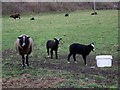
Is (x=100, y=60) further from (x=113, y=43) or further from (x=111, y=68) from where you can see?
(x=113, y=43)

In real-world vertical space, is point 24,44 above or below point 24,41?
below

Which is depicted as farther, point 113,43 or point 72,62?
point 113,43

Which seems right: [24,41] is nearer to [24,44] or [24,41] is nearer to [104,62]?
[24,44]

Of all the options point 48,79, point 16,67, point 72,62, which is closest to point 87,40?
point 72,62

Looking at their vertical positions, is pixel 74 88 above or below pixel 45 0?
below

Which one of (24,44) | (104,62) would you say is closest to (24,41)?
(24,44)

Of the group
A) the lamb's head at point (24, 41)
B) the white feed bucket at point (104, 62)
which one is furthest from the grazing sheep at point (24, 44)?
the white feed bucket at point (104, 62)

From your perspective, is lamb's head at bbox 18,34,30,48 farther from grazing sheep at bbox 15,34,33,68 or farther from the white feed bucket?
the white feed bucket

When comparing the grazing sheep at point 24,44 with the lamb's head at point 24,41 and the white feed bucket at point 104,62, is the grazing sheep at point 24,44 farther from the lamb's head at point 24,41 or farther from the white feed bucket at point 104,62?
the white feed bucket at point 104,62

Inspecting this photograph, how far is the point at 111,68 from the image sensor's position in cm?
1279

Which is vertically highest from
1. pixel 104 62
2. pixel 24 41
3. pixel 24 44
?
pixel 24 41

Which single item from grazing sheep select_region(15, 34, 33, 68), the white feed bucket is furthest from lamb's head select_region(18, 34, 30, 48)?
the white feed bucket

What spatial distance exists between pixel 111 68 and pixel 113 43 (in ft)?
21.4

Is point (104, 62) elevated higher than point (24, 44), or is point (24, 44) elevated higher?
point (24, 44)
